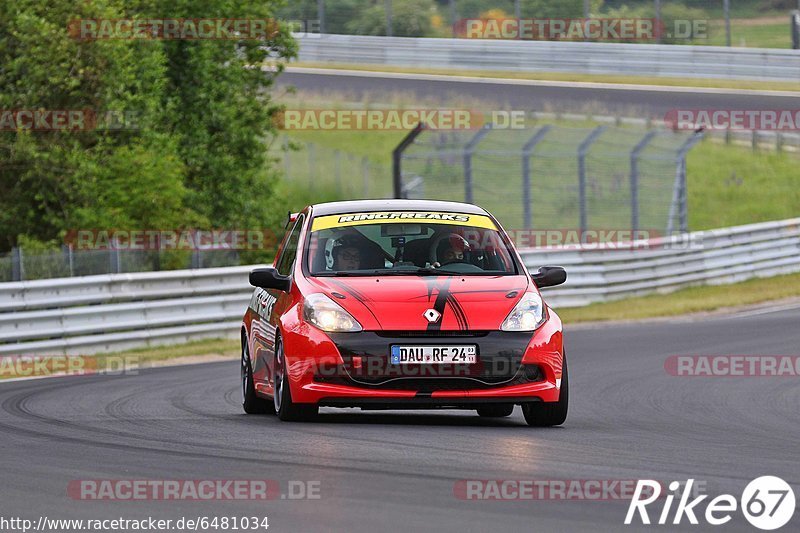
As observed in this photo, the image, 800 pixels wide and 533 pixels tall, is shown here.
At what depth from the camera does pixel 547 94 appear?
135 feet

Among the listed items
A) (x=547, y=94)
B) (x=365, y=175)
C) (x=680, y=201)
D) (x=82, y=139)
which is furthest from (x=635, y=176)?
(x=547, y=94)

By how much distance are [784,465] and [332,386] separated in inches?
114

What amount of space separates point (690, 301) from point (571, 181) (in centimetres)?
1082

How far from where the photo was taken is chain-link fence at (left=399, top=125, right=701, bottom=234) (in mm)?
26438

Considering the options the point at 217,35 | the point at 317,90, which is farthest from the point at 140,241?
the point at 317,90

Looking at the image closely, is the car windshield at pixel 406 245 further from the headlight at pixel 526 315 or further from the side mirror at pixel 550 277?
the headlight at pixel 526 315

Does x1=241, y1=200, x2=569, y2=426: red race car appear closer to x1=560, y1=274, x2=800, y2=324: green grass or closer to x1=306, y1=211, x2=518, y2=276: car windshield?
x1=306, y1=211, x2=518, y2=276: car windshield

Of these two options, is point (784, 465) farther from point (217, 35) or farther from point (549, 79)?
point (549, 79)

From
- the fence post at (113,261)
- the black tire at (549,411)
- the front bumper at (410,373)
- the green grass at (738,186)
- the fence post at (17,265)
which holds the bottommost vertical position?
the green grass at (738,186)

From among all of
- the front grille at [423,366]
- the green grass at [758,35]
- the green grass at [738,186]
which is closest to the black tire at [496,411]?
the front grille at [423,366]

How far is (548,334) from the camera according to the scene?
32.5 feet

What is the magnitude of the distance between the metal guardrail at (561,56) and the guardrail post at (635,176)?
12.0 meters

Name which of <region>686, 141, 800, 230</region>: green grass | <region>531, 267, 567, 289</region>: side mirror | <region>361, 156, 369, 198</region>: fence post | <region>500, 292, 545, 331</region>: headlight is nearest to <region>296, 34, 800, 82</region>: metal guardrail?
<region>686, 141, 800, 230</region>: green grass

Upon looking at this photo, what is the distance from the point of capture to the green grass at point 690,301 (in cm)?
2405
